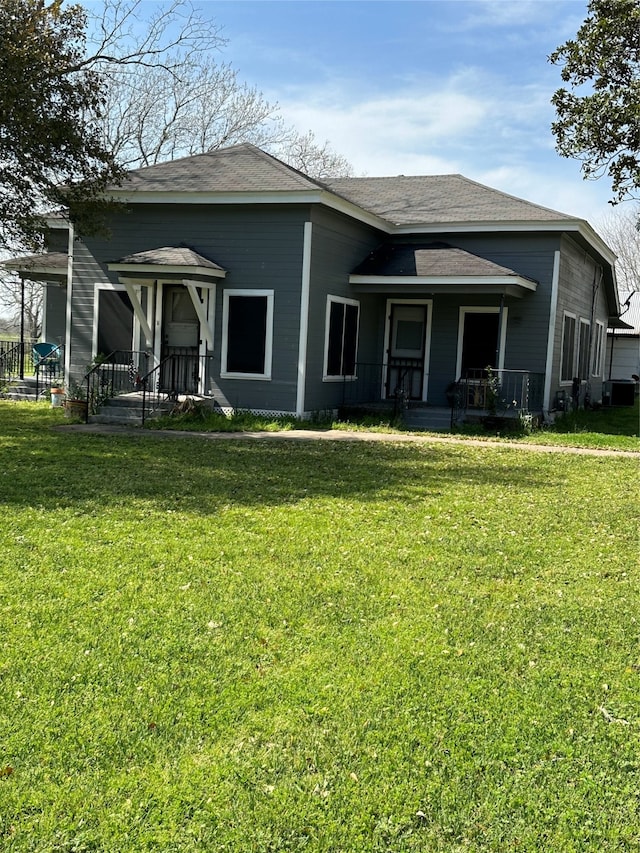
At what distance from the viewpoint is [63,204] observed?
13.4 m

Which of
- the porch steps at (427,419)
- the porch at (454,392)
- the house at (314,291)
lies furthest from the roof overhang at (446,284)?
the porch steps at (427,419)

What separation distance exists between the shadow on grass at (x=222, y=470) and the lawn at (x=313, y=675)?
177mm

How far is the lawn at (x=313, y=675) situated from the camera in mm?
3025

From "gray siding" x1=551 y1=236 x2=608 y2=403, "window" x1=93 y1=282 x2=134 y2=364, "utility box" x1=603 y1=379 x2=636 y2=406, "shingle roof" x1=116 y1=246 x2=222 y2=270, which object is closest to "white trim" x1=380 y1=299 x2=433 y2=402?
"gray siding" x1=551 y1=236 x2=608 y2=403

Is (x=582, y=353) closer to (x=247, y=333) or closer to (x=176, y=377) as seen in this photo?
(x=247, y=333)

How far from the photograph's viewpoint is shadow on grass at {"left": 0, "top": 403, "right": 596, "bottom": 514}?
8.10 meters

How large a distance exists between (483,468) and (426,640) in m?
6.37

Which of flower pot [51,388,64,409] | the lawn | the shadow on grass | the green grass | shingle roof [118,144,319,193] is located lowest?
the lawn

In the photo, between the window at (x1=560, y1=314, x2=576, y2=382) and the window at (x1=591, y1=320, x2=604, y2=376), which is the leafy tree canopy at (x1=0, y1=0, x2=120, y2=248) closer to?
the window at (x1=560, y1=314, x2=576, y2=382)

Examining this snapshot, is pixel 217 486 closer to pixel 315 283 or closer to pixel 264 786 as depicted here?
pixel 264 786

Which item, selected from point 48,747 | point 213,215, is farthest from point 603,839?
point 213,215

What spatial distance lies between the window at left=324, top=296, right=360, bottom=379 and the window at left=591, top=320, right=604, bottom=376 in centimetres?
928

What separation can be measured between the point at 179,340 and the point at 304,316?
274 centimetres

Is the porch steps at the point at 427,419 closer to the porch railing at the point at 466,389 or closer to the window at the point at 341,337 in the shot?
the porch railing at the point at 466,389
